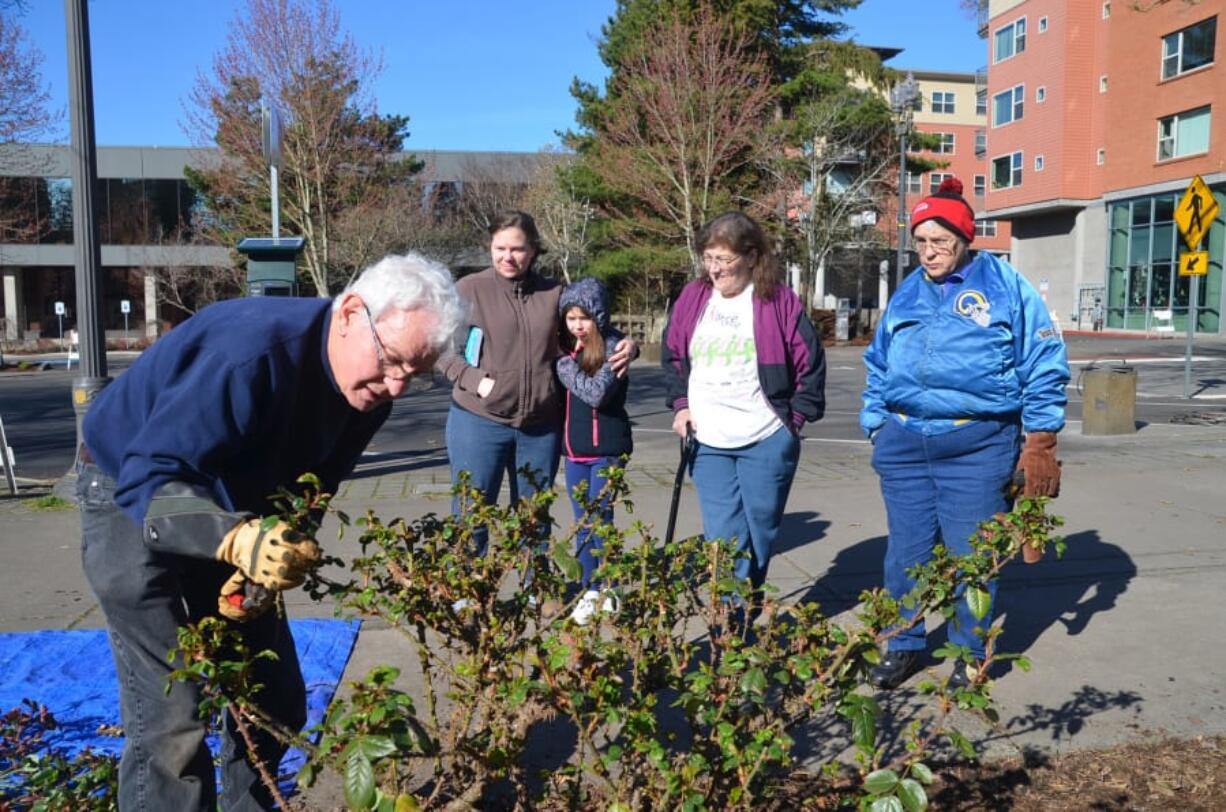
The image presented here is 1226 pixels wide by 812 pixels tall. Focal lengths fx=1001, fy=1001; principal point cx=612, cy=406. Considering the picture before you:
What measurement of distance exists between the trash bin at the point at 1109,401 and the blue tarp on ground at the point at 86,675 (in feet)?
29.3

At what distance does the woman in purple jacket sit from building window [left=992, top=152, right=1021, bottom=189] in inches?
1805

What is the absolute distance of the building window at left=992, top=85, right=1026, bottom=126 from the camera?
4559 centimetres

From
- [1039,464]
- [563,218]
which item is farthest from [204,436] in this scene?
[563,218]

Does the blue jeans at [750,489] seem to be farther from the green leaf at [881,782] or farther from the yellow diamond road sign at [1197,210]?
the yellow diamond road sign at [1197,210]

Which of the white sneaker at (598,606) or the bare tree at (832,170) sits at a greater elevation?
the bare tree at (832,170)

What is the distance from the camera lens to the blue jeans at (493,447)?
4.70 metres

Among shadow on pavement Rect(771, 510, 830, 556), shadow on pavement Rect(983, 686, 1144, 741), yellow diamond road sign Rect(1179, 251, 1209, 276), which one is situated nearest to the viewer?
shadow on pavement Rect(983, 686, 1144, 741)

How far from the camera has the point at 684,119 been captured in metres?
29.3

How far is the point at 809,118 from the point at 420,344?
30736 mm

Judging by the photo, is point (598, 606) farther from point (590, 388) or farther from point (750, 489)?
point (590, 388)

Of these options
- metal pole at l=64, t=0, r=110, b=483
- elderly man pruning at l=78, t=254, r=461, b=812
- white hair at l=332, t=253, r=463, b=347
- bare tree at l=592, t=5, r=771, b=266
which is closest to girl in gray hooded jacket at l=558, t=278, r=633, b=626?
elderly man pruning at l=78, t=254, r=461, b=812

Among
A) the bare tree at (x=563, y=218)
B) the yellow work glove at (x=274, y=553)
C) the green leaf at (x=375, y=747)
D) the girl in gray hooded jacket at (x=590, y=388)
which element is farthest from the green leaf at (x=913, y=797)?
the bare tree at (x=563, y=218)

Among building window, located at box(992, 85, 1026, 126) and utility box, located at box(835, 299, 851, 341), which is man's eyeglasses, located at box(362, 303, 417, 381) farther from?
building window, located at box(992, 85, 1026, 126)

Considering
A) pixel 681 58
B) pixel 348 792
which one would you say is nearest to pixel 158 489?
pixel 348 792
